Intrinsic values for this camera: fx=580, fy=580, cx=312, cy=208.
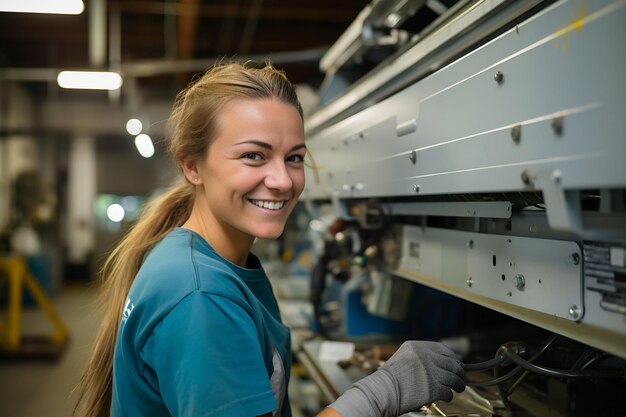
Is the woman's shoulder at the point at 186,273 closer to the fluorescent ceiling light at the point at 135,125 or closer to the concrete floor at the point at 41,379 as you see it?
the concrete floor at the point at 41,379

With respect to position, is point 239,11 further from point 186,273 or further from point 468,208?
point 186,273

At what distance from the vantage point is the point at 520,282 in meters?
1.04

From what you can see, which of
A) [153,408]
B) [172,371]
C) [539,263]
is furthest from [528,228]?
[153,408]

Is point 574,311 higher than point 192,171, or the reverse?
point 192,171

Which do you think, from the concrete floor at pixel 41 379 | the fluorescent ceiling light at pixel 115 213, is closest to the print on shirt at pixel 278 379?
the concrete floor at pixel 41 379

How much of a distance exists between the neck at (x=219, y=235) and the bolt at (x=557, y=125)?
2.42ft

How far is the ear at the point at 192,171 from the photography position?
1325 millimetres

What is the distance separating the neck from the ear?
0.06m

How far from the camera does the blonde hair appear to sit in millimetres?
1250

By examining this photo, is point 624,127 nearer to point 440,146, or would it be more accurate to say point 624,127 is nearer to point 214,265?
point 440,146

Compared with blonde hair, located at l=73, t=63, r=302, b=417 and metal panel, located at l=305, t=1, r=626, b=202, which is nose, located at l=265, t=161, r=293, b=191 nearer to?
blonde hair, located at l=73, t=63, r=302, b=417

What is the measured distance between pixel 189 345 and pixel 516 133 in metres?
0.63

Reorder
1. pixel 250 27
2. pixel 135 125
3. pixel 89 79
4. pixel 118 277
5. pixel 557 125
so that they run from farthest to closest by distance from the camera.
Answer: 1. pixel 135 125
2. pixel 250 27
3. pixel 89 79
4. pixel 118 277
5. pixel 557 125

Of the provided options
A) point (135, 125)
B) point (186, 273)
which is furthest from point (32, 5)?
point (135, 125)
